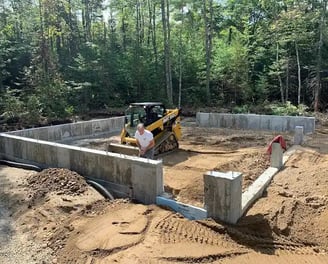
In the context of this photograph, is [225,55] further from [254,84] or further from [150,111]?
[150,111]

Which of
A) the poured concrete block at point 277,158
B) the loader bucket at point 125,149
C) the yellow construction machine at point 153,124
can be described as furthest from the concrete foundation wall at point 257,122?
the loader bucket at point 125,149

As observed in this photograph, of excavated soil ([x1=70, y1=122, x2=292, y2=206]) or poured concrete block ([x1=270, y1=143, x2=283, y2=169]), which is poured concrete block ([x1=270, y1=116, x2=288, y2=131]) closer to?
excavated soil ([x1=70, y1=122, x2=292, y2=206])

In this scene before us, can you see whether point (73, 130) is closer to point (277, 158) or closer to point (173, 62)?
point (277, 158)

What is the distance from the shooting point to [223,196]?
17.6 ft

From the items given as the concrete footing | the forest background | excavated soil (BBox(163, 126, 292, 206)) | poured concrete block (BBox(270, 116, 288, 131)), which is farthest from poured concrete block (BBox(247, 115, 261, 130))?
the concrete footing

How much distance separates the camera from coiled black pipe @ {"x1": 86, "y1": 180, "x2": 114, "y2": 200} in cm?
686

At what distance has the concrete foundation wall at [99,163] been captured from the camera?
6.46 metres

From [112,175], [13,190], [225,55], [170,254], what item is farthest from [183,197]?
[225,55]

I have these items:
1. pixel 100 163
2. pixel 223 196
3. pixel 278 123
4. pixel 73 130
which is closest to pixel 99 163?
pixel 100 163

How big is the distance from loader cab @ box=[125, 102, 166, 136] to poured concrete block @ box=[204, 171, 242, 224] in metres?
4.85

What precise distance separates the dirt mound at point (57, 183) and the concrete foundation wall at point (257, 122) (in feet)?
31.9

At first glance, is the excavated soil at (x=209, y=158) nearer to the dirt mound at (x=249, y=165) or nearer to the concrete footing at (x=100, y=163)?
the dirt mound at (x=249, y=165)

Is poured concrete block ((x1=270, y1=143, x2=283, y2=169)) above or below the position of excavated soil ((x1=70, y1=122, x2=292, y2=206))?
above

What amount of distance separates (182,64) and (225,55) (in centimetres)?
295
